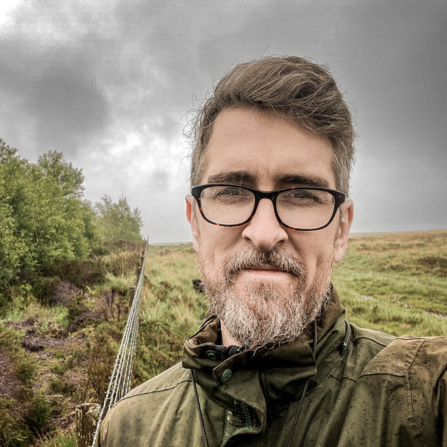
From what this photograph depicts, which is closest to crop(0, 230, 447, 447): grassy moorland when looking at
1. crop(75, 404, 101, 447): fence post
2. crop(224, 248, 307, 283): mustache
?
crop(75, 404, 101, 447): fence post

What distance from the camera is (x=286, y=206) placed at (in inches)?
Answer: 48.8

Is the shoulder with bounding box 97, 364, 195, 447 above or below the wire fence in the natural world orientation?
above

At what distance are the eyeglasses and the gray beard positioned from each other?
0.18 meters

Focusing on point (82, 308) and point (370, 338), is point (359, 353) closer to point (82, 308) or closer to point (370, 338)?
point (370, 338)

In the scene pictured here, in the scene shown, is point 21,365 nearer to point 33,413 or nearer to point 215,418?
point 33,413

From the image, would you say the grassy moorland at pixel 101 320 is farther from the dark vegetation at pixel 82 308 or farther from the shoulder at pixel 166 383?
the shoulder at pixel 166 383

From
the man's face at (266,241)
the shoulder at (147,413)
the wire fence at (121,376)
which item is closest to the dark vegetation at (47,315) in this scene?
the wire fence at (121,376)

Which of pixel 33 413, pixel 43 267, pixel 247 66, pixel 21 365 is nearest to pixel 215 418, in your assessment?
pixel 247 66

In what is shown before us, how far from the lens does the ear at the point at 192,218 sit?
162cm

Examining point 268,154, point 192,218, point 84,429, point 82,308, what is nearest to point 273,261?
point 268,154

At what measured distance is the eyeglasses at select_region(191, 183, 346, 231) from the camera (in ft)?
4.00

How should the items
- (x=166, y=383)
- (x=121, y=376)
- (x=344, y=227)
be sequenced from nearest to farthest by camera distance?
(x=166, y=383) < (x=344, y=227) < (x=121, y=376)

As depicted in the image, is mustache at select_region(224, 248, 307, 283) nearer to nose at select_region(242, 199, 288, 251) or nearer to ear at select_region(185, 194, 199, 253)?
nose at select_region(242, 199, 288, 251)

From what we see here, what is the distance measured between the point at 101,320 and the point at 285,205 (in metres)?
7.70
